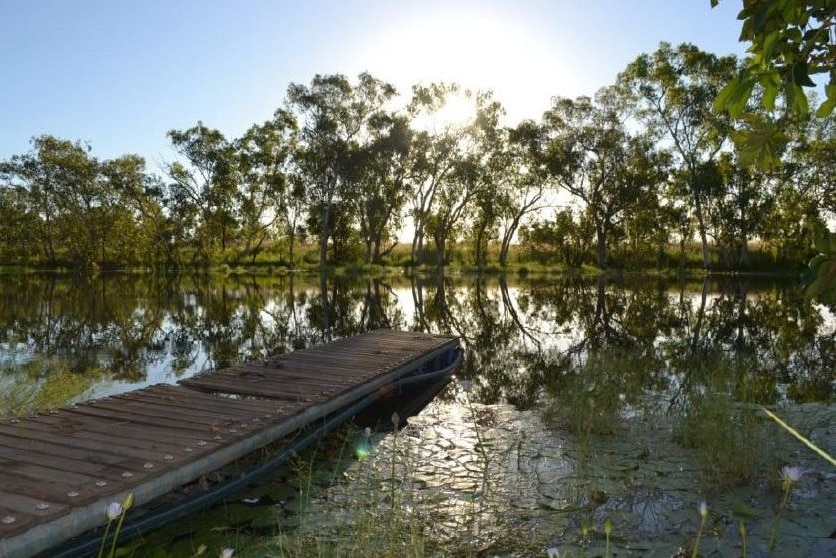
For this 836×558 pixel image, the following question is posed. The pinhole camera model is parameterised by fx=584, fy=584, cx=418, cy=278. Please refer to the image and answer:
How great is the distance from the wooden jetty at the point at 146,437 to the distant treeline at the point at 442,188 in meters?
38.2

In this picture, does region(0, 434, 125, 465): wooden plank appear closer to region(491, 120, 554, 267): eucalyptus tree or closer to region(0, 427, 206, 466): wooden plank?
region(0, 427, 206, 466): wooden plank

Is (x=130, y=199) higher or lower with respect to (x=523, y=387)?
higher

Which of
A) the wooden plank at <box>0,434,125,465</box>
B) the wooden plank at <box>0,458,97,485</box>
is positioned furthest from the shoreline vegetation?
the wooden plank at <box>0,458,97,485</box>

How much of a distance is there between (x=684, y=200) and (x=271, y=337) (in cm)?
3737

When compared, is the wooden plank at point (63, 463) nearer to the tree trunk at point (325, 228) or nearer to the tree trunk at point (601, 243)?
the tree trunk at point (325, 228)

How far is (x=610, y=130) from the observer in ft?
142

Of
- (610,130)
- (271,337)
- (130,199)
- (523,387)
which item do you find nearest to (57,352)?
(271,337)

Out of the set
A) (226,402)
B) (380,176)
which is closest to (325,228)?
(380,176)

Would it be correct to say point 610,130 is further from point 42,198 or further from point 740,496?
point 42,198

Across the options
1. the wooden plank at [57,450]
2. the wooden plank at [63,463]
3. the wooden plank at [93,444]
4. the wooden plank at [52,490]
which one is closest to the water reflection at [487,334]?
the wooden plank at [93,444]

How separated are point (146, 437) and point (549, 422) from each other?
4.28 metres

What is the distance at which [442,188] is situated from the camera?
1909 inches

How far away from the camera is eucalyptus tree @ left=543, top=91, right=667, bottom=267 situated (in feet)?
140

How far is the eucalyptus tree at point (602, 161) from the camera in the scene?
42719mm
